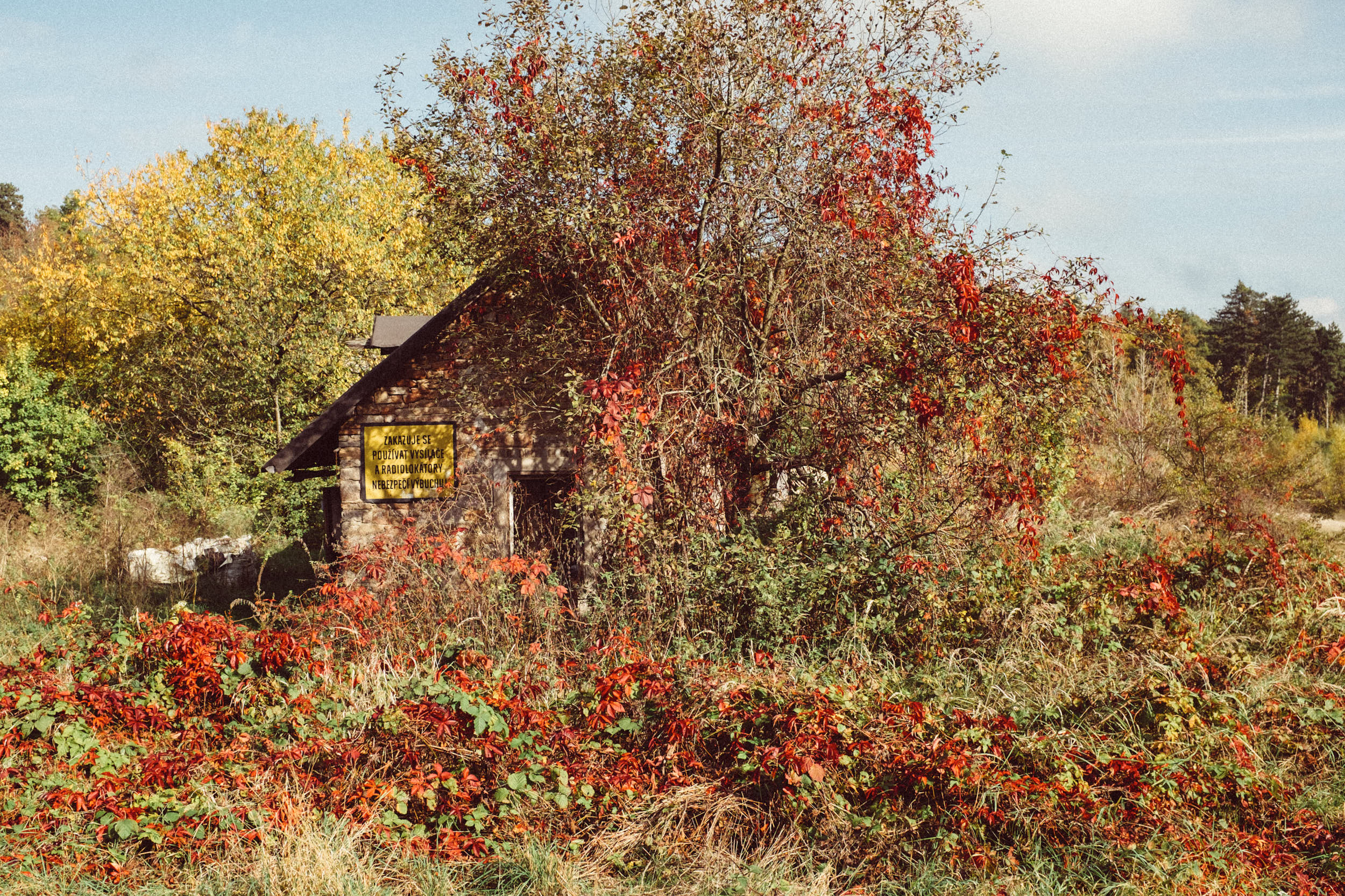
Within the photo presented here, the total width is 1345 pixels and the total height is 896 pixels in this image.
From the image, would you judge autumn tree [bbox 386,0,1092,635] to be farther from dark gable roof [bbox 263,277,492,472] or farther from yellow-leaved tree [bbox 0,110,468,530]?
yellow-leaved tree [bbox 0,110,468,530]

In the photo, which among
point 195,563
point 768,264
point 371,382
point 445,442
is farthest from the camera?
point 195,563

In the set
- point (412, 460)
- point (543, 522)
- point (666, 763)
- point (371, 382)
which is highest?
point (371, 382)

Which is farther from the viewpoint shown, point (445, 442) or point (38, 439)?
point (38, 439)

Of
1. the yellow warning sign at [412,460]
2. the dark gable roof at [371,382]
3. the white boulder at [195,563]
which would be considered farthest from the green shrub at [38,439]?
the yellow warning sign at [412,460]

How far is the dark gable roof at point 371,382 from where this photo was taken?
31.1ft

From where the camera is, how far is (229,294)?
1830 centimetres

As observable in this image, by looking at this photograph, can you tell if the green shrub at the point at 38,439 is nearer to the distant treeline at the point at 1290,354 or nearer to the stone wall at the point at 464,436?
the stone wall at the point at 464,436

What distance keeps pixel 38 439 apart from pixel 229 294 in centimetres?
573

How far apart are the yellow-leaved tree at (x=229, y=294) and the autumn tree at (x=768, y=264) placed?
10.5m

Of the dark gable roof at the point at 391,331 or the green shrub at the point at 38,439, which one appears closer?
the dark gable roof at the point at 391,331

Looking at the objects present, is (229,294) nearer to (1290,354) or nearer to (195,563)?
(195,563)

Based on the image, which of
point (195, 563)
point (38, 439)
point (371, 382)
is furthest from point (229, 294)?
point (371, 382)

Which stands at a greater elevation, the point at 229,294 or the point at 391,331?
the point at 229,294

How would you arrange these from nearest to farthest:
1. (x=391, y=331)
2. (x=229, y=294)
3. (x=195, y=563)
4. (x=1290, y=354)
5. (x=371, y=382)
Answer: (x=371, y=382) → (x=195, y=563) → (x=391, y=331) → (x=229, y=294) → (x=1290, y=354)
